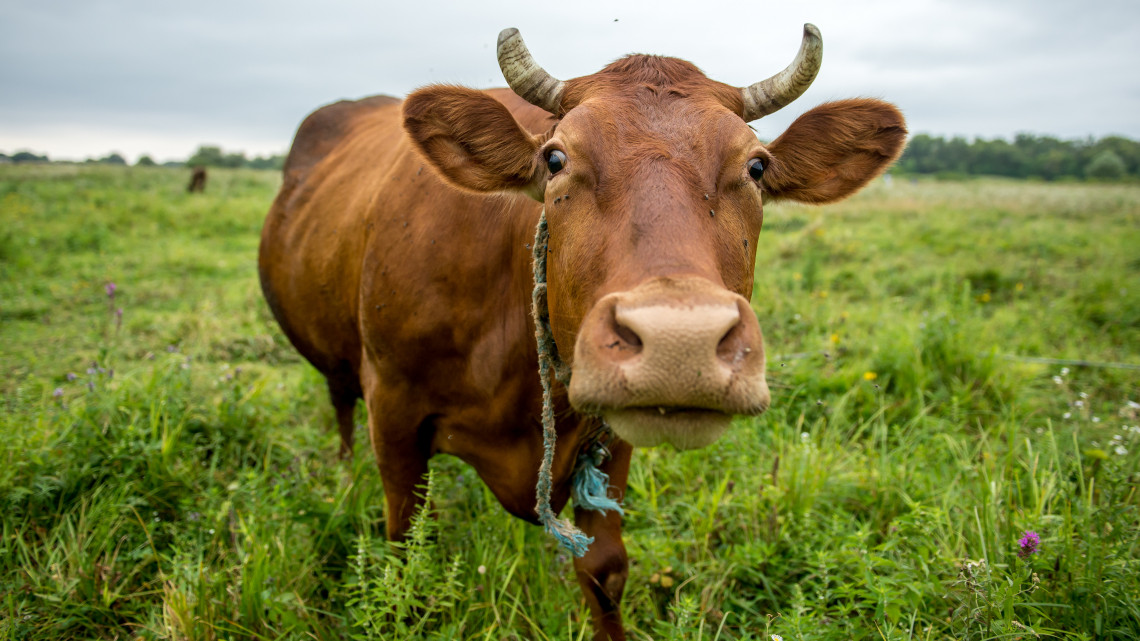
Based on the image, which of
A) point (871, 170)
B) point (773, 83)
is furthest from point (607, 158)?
point (871, 170)

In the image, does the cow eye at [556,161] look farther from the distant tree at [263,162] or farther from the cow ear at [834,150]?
the distant tree at [263,162]

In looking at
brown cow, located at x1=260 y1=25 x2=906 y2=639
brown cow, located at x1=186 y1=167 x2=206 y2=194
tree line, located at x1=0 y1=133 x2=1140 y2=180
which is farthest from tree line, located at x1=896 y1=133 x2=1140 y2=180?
brown cow, located at x1=260 y1=25 x2=906 y2=639

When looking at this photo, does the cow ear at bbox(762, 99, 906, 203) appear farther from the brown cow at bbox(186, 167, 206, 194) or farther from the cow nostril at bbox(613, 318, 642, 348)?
the brown cow at bbox(186, 167, 206, 194)

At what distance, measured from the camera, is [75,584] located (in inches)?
98.3

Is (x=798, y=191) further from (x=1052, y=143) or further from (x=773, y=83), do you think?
(x=1052, y=143)

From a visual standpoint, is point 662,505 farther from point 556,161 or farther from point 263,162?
point 263,162

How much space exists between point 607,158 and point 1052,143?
280 ft

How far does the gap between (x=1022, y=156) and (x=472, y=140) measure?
254 ft

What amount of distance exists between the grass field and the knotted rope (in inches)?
15.7

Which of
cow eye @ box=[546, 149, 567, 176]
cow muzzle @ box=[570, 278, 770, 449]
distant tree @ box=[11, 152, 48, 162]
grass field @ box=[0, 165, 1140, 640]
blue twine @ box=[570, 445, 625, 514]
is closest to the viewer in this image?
cow muzzle @ box=[570, 278, 770, 449]

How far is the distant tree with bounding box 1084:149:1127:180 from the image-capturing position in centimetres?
5034

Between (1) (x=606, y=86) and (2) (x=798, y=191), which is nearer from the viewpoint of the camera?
(1) (x=606, y=86)

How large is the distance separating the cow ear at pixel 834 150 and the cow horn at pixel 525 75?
776 mm

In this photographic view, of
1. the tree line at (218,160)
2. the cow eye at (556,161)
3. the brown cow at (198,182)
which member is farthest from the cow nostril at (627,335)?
the tree line at (218,160)
